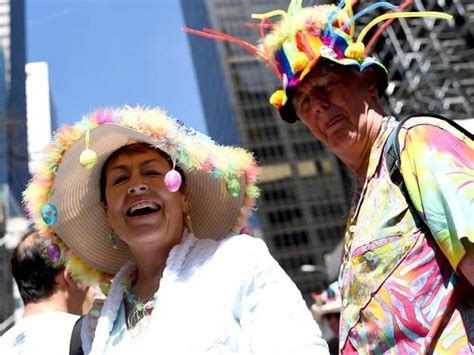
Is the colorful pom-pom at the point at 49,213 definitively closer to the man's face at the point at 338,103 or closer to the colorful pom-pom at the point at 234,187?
the colorful pom-pom at the point at 234,187

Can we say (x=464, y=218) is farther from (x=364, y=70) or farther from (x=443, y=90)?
(x=443, y=90)

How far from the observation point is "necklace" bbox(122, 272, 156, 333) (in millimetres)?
2082

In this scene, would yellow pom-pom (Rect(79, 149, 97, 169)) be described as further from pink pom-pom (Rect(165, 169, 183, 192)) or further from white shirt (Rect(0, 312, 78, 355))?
white shirt (Rect(0, 312, 78, 355))

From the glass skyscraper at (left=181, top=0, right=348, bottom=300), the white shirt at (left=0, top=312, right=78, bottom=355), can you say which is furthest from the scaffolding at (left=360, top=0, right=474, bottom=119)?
the glass skyscraper at (left=181, top=0, right=348, bottom=300)

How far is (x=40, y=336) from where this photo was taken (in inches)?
107

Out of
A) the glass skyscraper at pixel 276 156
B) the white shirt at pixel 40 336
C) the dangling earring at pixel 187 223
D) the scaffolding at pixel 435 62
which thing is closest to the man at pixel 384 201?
the dangling earring at pixel 187 223

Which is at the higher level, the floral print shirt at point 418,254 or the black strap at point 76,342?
the floral print shirt at point 418,254

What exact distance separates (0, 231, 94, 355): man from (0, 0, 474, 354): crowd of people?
0.02 metres

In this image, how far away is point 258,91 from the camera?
76.8 meters

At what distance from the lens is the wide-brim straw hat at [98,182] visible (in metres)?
2.25

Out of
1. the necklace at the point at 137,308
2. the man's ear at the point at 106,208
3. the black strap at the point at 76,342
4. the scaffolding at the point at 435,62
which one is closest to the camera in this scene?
the necklace at the point at 137,308

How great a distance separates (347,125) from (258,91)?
75.5 metres

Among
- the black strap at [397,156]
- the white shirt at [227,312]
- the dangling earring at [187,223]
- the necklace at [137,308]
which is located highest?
the black strap at [397,156]

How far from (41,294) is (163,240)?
1260 mm
